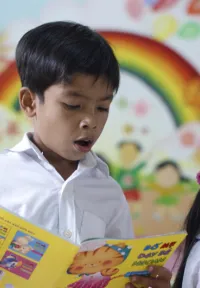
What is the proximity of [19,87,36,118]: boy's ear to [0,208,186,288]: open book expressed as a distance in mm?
237

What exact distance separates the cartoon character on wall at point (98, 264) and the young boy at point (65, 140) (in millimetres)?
63

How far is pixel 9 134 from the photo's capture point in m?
1.61

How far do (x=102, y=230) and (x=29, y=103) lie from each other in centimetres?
26

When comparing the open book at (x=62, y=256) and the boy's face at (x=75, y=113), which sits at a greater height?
the boy's face at (x=75, y=113)

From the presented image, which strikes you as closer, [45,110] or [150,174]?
[45,110]

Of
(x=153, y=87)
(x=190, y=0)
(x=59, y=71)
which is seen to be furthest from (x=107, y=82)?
(x=190, y=0)

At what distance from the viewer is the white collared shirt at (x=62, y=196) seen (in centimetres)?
84

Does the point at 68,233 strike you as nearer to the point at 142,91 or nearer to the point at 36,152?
the point at 36,152

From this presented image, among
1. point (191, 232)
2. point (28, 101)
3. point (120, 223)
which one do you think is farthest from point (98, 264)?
point (191, 232)

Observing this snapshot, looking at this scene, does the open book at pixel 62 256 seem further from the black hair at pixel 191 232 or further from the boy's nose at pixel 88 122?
the black hair at pixel 191 232

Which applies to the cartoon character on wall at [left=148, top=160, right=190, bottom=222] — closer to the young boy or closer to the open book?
the young boy

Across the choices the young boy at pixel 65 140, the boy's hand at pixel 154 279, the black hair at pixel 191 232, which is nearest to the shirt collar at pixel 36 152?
the young boy at pixel 65 140

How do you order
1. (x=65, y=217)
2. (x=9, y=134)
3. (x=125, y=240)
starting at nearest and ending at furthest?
(x=125, y=240)
(x=65, y=217)
(x=9, y=134)

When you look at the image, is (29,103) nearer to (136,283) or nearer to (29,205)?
(29,205)
